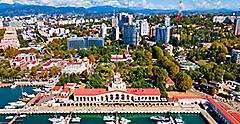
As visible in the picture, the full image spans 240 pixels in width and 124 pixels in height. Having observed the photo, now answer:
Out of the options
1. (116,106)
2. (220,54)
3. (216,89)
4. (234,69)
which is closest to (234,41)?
(220,54)

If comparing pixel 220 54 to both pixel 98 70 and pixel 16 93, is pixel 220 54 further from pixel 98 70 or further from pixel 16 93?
pixel 16 93

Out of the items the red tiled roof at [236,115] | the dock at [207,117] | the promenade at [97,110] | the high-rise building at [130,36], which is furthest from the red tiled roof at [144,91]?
the high-rise building at [130,36]

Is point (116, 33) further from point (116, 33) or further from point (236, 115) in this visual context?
point (236, 115)

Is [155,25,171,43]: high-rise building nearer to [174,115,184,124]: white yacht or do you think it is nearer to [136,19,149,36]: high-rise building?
[136,19,149,36]: high-rise building

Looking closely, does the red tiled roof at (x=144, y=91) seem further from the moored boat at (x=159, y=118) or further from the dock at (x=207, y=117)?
the dock at (x=207, y=117)

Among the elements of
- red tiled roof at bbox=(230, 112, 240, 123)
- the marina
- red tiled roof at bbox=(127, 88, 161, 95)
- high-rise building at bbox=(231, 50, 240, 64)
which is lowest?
the marina

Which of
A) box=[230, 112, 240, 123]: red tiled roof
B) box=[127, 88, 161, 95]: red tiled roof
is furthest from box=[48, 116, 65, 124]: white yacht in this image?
box=[230, 112, 240, 123]: red tiled roof
